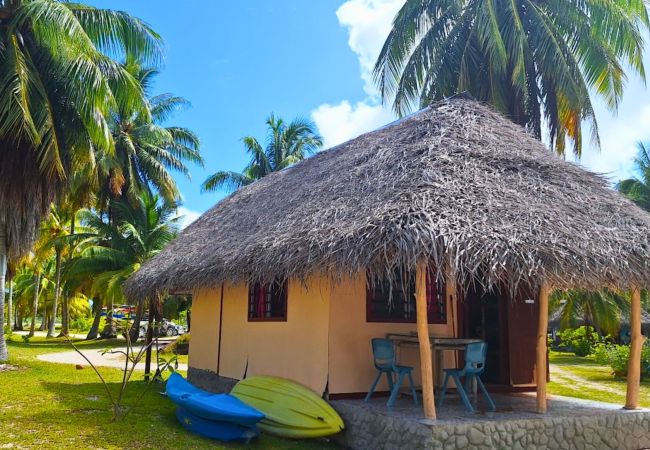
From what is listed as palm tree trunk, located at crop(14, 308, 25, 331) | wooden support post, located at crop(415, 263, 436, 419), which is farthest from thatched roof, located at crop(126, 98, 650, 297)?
palm tree trunk, located at crop(14, 308, 25, 331)

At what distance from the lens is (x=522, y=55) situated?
43.7 ft

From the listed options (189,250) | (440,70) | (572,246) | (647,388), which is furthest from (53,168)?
(647,388)

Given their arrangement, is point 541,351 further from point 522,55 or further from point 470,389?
point 522,55

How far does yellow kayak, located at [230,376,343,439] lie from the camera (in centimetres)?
694

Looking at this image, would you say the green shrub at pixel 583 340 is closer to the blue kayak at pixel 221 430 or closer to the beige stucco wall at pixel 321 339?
the beige stucco wall at pixel 321 339

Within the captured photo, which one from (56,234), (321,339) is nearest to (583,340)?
(321,339)

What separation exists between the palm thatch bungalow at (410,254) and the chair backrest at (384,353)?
1.74ft

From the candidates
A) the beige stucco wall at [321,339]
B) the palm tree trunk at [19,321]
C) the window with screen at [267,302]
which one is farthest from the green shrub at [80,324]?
the window with screen at [267,302]

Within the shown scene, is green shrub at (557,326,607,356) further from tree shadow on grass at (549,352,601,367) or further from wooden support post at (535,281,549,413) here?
wooden support post at (535,281,549,413)

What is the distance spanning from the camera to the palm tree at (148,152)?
24031mm

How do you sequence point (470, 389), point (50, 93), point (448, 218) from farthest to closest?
1. point (50, 93)
2. point (470, 389)
3. point (448, 218)

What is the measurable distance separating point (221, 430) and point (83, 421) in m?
2.01

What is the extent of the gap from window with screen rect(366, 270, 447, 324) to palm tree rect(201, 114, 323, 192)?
65.1 feet

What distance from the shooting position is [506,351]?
9.30 m
